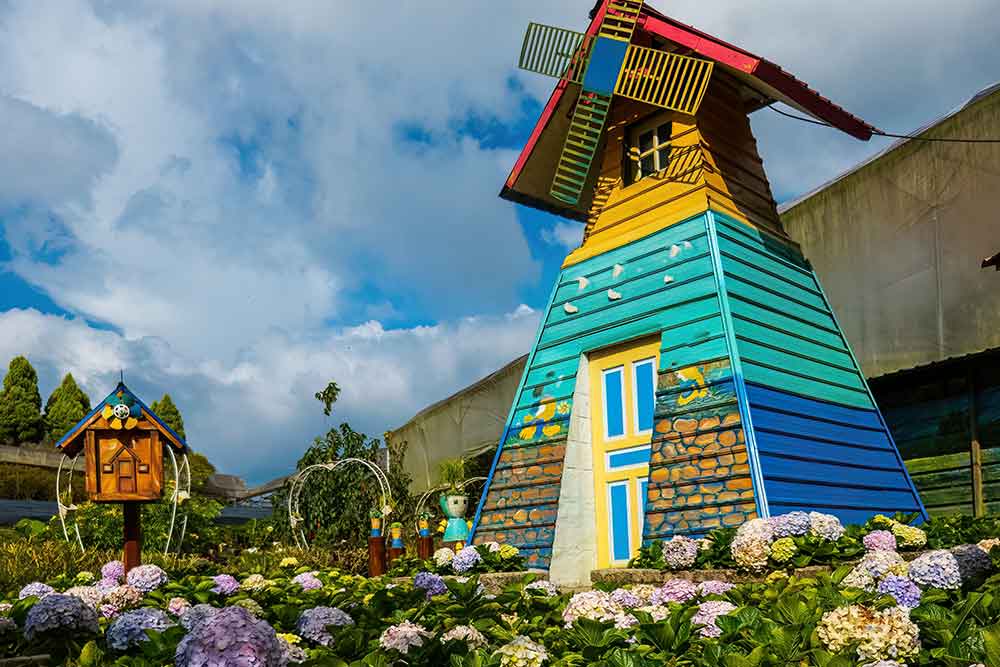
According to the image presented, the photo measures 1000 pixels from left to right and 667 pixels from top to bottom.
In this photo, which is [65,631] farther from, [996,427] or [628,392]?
[996,427]

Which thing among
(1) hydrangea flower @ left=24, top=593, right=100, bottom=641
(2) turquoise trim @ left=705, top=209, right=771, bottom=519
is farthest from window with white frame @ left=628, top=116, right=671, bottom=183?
(1) hydrangea flower @ left=24, top=593, right=100, bottom=641

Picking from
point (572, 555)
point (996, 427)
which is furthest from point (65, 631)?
point (996, 427)

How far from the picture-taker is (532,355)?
8.19 metres

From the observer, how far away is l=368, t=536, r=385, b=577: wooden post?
26.8 feet

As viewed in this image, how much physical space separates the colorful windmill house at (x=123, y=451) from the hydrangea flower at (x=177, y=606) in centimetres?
284

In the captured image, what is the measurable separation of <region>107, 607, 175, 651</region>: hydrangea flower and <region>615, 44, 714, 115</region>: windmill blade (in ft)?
19.5

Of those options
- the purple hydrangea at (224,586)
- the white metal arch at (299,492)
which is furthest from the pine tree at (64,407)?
the purple hydrangea at (224,586)

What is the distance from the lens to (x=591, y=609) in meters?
3.69

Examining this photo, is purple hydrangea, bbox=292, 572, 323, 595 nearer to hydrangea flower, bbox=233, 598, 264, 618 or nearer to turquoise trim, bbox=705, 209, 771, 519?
hydrangea flower, bbox=233, 598, 264, 618

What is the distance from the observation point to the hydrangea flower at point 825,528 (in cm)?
531

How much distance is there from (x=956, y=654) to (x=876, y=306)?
7.81 metres

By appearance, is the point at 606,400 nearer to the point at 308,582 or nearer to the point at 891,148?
the point at 308,582

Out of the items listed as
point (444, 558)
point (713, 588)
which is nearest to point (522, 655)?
point (713, 588)

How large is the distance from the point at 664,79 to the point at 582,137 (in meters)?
1.14
